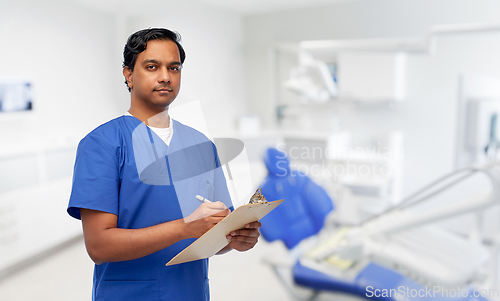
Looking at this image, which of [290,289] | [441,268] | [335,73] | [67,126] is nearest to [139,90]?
[441,268]

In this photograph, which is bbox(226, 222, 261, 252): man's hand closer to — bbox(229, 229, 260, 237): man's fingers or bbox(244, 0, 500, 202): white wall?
bbox(229, 229, 260, 237): man's fingers

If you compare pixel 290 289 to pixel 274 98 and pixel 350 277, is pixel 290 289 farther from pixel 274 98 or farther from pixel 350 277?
pixel 274 98

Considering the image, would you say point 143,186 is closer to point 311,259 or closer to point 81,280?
point 311,259

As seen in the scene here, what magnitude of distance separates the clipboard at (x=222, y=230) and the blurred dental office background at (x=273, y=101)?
3.66 ft

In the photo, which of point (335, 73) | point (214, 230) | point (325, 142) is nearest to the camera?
point (214, 230)

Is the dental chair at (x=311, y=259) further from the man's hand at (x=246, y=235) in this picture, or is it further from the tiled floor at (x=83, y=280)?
the man's hand at (x=246, y=235)

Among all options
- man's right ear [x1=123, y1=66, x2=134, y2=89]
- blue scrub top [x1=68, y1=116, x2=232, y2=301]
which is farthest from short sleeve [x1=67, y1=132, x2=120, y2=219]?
man's right ear [x1=123, y1=66, x2=134, y2=89]

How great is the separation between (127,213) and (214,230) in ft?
0.67

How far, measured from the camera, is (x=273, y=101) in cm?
400

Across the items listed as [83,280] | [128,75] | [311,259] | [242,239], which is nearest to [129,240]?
[242,239]

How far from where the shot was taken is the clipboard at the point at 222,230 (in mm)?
613

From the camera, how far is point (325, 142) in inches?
124

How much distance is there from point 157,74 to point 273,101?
3.36 m

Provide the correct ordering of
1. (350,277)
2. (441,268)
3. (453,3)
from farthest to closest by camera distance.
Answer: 1. (453,3)
2. (350,277)
3. (441,268)
